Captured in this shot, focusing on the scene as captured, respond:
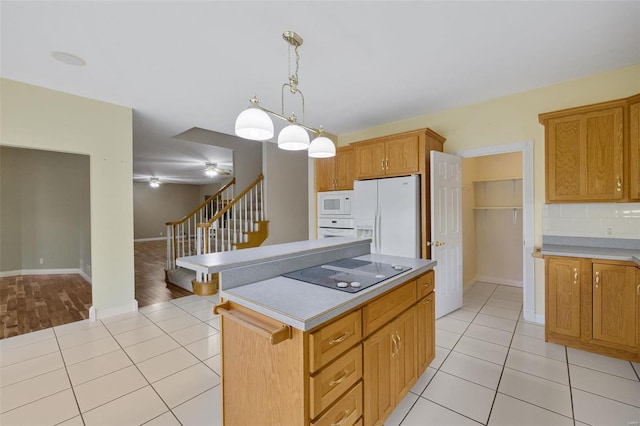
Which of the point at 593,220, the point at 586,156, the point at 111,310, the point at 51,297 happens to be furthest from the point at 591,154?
the point at 51,297

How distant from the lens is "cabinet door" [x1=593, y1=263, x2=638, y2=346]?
2336 mm

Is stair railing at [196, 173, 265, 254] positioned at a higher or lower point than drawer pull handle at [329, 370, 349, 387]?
higher

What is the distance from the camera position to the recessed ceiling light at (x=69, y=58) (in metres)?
2.41

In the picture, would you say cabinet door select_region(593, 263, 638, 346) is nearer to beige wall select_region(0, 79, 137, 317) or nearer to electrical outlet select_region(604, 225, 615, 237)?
electrical outlet select_region(604, 225, 615, 237)

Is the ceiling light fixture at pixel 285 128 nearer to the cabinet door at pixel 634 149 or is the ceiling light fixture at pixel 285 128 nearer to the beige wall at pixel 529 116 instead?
the beige wall at pixel 529 116

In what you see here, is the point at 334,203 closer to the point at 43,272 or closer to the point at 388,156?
the point at 388,156

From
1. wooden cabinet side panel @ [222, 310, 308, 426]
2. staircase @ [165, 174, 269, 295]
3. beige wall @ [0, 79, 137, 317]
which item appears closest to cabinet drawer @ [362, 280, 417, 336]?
wooden cabinet side panel @ [222, 310, 308, 426]

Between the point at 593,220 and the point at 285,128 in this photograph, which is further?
the point at 593,220

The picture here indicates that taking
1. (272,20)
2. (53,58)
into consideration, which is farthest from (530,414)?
(53,58)

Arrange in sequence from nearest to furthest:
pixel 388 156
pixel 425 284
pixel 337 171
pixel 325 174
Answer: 1. pixel 425 284
2. pixel 388 156
3. pixel 337 171
4. pixel 325 174

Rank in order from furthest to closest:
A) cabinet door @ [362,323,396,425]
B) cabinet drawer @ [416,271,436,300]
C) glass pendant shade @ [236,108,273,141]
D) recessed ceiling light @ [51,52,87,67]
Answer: recessed ceiling light @ [51,52,87,67]
cabinet drawer @ [416,271,436,300]
glass pendant shade @ [236,108,273,141]
cabinet door @ [362,323,396,425]

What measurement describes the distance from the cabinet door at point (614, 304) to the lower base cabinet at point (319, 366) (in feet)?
6.53

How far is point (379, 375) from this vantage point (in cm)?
156

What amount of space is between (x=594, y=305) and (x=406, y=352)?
2014 millimetres
